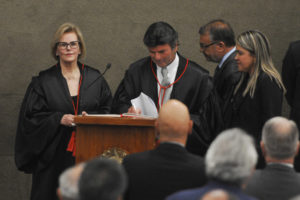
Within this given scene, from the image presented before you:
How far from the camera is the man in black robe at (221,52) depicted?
19.3ft

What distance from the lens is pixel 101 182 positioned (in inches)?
92.4

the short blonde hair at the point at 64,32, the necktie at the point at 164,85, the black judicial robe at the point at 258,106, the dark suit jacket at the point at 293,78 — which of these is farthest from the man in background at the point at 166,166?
the short blonde hair at the point at 64,32

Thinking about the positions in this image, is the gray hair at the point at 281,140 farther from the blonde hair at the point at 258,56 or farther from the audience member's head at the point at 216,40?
the audience member's head at the point at 216,40

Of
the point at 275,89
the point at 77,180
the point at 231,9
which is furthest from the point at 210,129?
the point at 77,180

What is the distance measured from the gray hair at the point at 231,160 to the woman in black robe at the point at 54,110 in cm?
328

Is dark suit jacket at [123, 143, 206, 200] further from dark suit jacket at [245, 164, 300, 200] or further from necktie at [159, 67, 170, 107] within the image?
necktie at [159, 67, 170, 107]

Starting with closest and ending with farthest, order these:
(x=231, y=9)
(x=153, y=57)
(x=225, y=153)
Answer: (x=225, y=153), (x=153, y=57), (x=231, y=9)

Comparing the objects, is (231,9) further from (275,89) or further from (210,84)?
(275,89)

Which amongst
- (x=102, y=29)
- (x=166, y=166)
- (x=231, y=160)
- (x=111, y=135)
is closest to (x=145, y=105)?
(x=111, y=135)

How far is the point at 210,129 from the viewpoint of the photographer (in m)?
5.56

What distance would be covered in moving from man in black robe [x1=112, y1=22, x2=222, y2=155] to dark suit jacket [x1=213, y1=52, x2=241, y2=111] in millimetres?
207

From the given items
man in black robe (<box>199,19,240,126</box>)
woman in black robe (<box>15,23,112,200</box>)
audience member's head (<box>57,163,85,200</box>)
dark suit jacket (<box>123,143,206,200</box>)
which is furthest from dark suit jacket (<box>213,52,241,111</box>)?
audience member's head (<box>57,163,85,200</box>)

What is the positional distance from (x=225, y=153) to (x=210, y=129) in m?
2.89

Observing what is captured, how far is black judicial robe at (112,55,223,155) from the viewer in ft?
17.8
